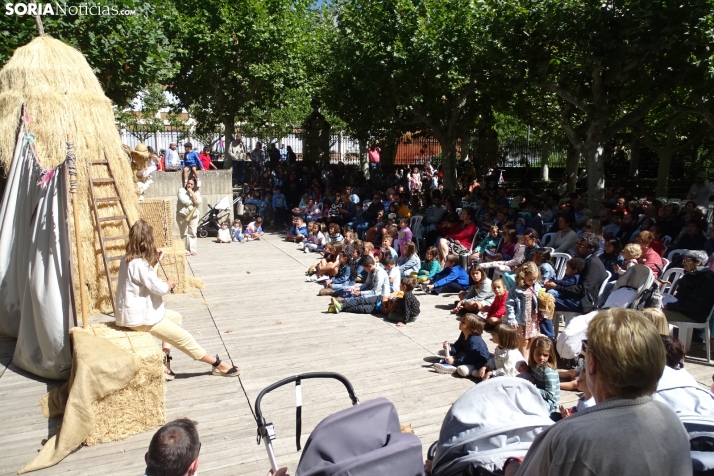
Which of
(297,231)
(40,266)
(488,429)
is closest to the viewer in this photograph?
(488,429)

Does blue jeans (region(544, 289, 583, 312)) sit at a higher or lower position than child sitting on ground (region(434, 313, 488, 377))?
higher

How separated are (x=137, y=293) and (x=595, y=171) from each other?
1120 cm

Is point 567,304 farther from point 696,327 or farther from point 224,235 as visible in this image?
point 224,235

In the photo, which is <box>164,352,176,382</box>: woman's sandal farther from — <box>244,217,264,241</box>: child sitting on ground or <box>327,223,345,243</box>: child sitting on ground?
<box>244,217,264,241</box>: child sitting on ground

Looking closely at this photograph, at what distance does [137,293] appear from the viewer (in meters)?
6.08

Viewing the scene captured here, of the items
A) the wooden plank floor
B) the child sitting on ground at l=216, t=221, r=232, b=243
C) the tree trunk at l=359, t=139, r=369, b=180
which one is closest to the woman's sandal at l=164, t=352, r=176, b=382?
the wooden plank floor

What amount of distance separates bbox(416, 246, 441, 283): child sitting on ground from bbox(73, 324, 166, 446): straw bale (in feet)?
19.6

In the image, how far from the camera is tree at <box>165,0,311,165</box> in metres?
21.7

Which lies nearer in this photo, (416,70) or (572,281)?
(572,281)

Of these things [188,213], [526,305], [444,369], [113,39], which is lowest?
[444,369]

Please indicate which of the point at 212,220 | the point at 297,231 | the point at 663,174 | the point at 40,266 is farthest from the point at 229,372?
the point at 663,174

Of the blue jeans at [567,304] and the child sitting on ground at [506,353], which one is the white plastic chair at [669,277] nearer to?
the blue jeans at [567,304]

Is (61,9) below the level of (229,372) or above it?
above

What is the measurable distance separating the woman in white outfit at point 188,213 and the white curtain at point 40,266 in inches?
251
